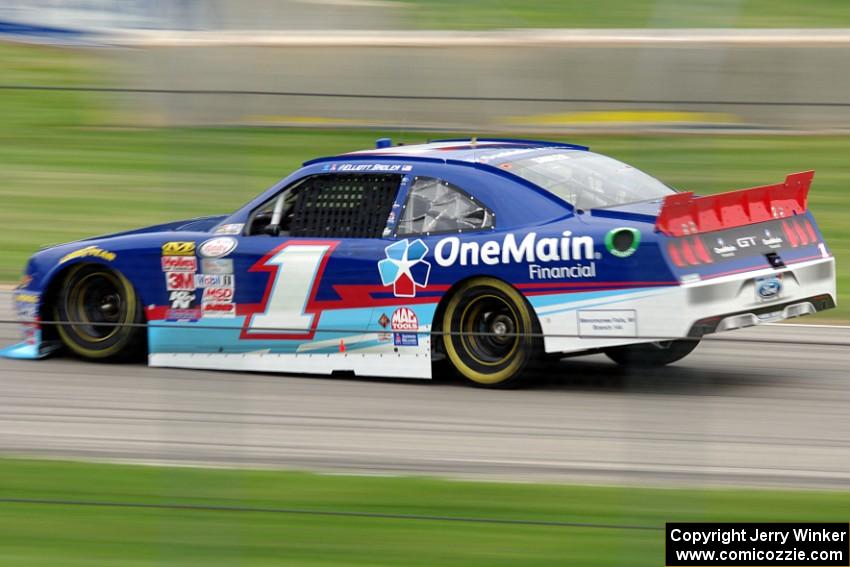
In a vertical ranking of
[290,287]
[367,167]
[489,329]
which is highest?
[367,167]

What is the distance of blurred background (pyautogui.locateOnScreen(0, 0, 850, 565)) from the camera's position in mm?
4699

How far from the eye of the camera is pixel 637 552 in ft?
14.3

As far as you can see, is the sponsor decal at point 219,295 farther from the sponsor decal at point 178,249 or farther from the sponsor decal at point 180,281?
the sponsor decal at point 178,249

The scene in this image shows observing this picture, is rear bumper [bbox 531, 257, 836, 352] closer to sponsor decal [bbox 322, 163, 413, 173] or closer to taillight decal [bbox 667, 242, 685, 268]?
taillight decal [bbox 667, 242, 685, 268]

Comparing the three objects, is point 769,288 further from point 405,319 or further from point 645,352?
point 405,319

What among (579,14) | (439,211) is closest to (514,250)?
(439,211)

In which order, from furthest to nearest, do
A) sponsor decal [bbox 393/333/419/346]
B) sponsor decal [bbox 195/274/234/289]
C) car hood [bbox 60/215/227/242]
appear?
sponsor decal [bbox 195/274/234/289], sponsor decal [bbox 393/333/419/346], car hood [bbox 60/215/227/242]

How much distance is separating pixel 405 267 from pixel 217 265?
987mm

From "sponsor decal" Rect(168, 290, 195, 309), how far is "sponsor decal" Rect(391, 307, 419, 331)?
111 centimetres

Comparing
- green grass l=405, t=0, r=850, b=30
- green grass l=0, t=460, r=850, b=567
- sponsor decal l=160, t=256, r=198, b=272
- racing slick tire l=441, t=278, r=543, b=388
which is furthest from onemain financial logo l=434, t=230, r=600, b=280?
green grass l=405, t=0, r=850, b=30

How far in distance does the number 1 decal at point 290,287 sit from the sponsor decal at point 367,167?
431mm

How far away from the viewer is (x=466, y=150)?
7695 mm

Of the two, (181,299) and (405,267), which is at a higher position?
(405,267)

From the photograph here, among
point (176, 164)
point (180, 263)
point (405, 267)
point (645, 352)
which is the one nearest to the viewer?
point (176, 164)
